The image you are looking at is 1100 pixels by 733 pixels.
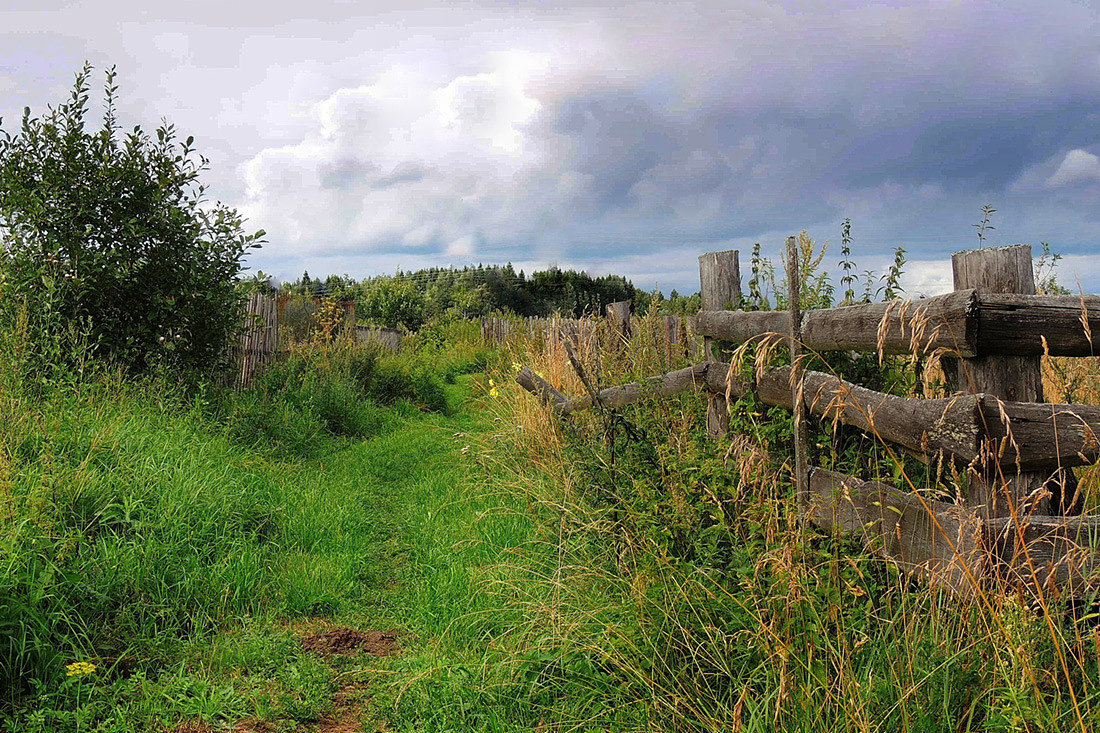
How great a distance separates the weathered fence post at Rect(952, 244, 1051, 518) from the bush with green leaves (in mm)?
7384

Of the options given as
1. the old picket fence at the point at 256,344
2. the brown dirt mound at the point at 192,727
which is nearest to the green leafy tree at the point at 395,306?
the old picket fence at the point at 256,344

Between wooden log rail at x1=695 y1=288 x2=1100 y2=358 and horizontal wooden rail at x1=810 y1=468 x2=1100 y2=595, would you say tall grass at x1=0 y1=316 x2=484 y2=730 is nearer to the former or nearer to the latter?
horizontal wooden rail at x1=810 y1=468 x2=1100 y2=595

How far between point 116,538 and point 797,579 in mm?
3824

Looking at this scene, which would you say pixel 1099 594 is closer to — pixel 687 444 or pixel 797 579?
pixel 797 579

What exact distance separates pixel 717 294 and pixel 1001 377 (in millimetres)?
2426

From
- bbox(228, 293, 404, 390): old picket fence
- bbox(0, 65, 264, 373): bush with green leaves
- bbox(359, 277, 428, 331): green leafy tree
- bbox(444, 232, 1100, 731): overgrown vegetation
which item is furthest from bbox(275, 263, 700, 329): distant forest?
bbox(444, 232, 1100, 731): overgrown vegetation

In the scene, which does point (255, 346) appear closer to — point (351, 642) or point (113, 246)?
point (113, 246)

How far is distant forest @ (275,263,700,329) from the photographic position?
1289 inches

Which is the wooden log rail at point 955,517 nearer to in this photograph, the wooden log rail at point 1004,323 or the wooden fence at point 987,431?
the wooden fence at point 987,431

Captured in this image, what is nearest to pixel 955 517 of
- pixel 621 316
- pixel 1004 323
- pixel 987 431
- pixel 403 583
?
pixel 987 431

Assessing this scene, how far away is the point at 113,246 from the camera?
7875 millimetres

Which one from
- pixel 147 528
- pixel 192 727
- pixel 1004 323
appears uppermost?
pixel 1004 323

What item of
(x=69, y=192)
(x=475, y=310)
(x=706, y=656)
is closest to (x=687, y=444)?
(x=706, y=656)

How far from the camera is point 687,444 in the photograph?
170 inches
